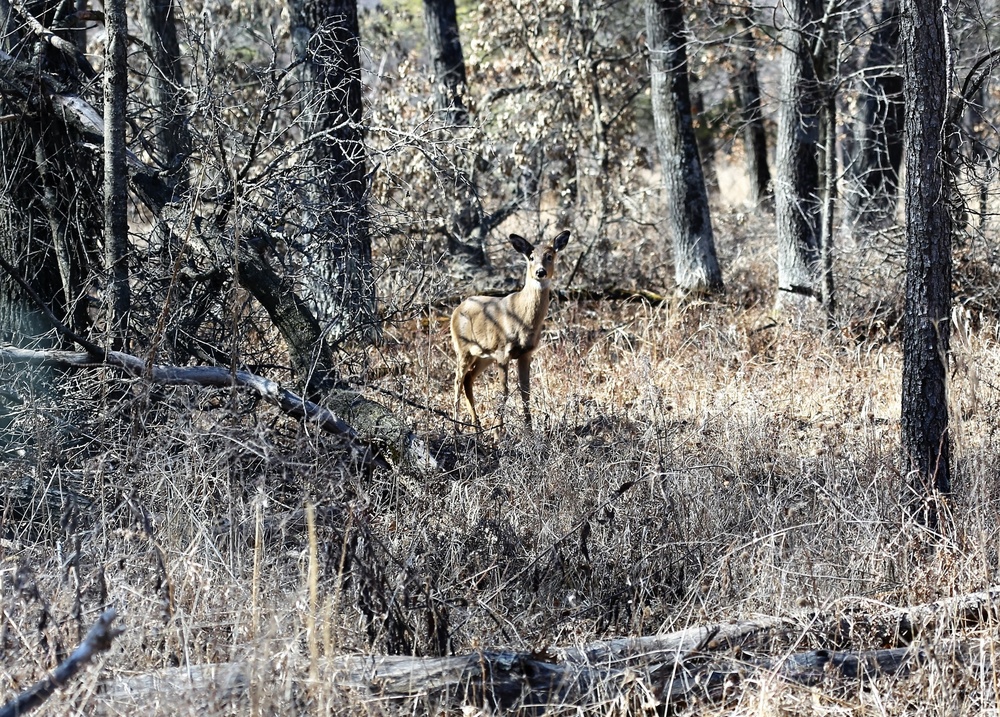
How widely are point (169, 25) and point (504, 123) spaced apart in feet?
20.6

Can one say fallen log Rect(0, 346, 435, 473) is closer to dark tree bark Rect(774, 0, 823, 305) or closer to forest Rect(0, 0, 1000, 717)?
forest Rect(0, 0, 1000, 717)

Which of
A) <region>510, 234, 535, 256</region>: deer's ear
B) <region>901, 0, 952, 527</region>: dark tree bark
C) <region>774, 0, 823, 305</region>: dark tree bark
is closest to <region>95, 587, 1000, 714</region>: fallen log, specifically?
<region>901, 0, 952, 527</region>: dark tree bark

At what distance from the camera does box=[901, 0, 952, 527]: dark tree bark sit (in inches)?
189

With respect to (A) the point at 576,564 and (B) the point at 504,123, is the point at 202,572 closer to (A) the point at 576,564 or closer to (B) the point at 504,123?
(A) the point at 576,564

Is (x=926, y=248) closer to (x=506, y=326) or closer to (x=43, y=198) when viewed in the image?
(x=506, y=326)

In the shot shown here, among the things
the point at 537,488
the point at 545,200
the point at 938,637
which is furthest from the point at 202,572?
the point at 545,200

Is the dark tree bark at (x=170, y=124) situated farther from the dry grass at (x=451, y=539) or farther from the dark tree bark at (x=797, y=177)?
the dark tree bark at (x=797, y=177)

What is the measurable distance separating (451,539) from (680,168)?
7.84m

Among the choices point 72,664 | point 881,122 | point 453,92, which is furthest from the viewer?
point 453,92

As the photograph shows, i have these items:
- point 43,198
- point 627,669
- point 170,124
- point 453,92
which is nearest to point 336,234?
point 170,124

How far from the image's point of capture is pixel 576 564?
4.54 metres

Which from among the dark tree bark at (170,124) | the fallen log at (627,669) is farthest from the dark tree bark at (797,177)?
the fallen log at (627,669)

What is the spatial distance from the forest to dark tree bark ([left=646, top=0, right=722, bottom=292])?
0.48 m

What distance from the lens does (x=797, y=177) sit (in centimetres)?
1095
